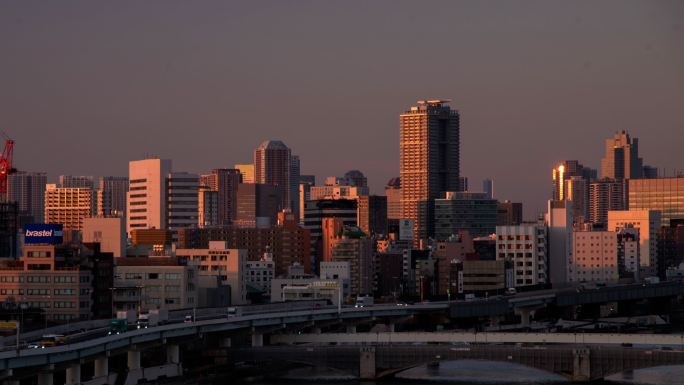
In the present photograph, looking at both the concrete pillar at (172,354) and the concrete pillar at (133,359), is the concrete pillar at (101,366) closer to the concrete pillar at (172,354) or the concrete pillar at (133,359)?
the concrete pillar at (133,359)

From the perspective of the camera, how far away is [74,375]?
9319cm

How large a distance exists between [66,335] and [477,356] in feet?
89.7

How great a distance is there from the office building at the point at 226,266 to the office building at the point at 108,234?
7.23 metres

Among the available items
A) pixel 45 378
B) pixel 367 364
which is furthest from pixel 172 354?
pixel 45 378

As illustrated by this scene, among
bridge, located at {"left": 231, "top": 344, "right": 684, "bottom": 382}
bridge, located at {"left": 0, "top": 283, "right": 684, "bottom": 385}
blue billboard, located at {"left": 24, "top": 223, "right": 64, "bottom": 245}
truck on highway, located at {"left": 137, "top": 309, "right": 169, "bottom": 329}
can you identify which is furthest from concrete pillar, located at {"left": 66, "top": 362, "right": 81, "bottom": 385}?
blue billboard, located at {"left": 24, "top": 223, "right": 64, "bottom": 245}

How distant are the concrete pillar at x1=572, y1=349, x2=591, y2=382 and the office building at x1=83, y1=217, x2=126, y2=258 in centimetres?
9059

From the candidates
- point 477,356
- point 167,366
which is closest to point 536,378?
point 477,356

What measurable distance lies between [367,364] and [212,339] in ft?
56.6

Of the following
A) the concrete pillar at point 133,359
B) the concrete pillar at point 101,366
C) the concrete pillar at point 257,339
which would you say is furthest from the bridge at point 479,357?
the concrete pillar at point 101,366

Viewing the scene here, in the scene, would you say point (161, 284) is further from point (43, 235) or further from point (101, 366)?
point (101, 366)

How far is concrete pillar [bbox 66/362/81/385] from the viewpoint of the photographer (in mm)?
92875

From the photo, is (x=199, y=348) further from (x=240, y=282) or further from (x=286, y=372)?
(x=240, y=282)

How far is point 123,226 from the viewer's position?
191750mm

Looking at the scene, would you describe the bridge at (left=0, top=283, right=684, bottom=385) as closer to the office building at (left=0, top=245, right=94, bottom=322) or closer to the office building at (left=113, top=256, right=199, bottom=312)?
the office building at (left=0, top=245, right=94, bottom=322)
